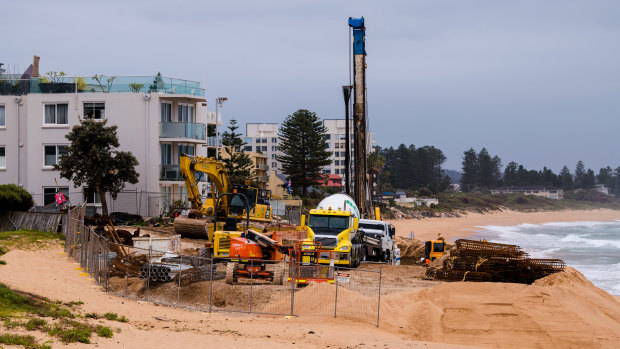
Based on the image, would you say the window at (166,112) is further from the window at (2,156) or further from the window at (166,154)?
the window at (2,156)

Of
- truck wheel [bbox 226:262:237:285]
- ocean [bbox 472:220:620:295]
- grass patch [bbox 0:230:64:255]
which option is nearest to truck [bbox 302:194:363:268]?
truck wheel [bbox 226:262:237:285]

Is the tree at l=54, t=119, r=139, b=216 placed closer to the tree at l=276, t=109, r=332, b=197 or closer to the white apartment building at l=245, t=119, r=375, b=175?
the tree at l=276, t=109, r=332, b=197

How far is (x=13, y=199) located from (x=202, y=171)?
378 inches

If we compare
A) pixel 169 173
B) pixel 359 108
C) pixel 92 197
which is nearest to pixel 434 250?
pixel 359 108

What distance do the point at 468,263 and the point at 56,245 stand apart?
17731 millimetres

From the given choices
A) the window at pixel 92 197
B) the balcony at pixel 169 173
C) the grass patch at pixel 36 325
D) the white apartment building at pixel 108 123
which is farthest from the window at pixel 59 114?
the grass patch at pixel 36 325

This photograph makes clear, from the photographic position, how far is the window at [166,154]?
49.8 metres

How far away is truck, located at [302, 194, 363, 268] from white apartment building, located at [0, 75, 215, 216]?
1782 cm

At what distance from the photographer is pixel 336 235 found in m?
31.8

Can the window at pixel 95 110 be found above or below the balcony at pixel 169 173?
above

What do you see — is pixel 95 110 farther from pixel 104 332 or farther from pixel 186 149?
pixel 104 332

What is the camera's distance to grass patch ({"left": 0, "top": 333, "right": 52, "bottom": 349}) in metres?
13.3

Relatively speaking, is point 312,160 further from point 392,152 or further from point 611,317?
point 392,152

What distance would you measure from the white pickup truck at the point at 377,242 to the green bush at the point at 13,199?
17.4 meters
